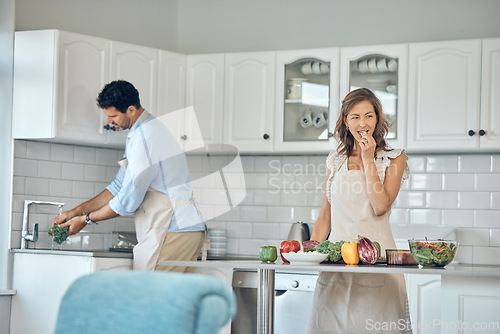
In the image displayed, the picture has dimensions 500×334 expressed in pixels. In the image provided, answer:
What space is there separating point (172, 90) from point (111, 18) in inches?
25.4

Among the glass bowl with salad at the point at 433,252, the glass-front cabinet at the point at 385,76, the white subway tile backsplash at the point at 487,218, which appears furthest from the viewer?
the white subway tile backsplash at the point at 487,218

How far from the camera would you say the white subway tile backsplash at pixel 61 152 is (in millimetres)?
Result: 4258

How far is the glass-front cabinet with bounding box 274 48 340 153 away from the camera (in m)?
4.35

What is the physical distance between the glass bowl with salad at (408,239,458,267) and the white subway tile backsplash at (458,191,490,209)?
6.54 ft

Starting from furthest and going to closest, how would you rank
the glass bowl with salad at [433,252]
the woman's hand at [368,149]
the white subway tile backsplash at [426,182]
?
1. the white subway tile backsplash at [426,182]
2. the woman's hand at [368,149]
3. the glass bowl with salad at [433,252]

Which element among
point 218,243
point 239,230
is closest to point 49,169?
point 218,243

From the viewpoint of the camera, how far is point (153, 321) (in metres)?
1.30

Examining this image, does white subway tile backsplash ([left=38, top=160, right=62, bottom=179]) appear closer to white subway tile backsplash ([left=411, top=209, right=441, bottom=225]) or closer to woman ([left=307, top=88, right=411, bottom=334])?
woman ([left=307, top=88, right=411, bottom=334])

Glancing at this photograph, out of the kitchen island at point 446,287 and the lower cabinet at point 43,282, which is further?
the lower cabinet at point 43,282


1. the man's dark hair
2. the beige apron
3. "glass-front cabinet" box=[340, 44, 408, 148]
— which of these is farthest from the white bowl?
"glass-front cabinet" box=[340, 44, 408, 148]

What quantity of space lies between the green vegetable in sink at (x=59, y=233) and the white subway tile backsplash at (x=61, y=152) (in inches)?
20.6

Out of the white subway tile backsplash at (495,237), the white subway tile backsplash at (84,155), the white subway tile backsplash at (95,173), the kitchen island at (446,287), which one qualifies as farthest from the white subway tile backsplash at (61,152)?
the white subway tile backsplash at (495,237)

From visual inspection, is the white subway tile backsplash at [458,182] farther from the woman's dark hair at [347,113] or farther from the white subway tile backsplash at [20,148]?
the white subway tile backsplash at [20,148]

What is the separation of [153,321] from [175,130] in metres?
3.30
